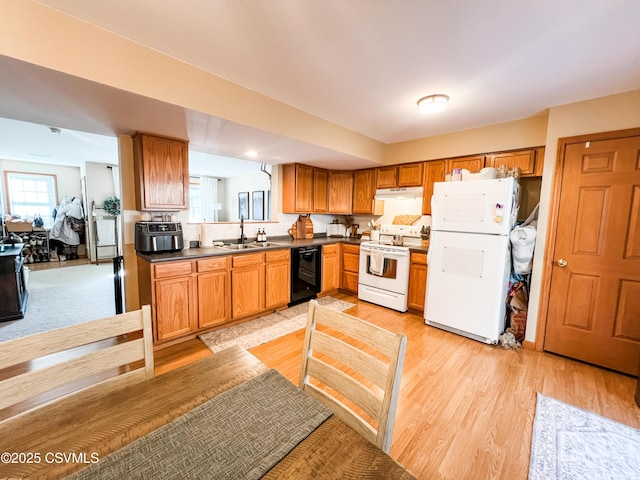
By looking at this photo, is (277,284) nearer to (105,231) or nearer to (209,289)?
(209,289)

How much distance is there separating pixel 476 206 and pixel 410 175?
1287 millimetres

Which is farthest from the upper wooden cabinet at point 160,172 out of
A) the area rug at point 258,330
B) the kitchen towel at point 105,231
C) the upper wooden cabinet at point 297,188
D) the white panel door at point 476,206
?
the kitchen towel at point 105,231

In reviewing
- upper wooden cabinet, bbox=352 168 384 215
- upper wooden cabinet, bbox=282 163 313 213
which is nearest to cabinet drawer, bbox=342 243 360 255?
upper wooden cabinet, bbox=352 168 384 215

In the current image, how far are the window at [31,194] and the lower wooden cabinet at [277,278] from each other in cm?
735

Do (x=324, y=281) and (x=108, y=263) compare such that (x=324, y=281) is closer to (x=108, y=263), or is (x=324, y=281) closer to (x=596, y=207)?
(x=596, y=207)

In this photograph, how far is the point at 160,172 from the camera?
106 inches

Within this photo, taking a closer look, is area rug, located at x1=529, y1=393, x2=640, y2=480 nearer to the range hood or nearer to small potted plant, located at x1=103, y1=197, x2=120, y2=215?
the range hood

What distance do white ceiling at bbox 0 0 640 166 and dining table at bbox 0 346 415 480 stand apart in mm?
1834

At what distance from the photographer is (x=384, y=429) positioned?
87 centimetres

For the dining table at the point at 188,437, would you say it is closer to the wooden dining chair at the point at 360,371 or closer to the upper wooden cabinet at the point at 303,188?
the wooden dining chair at the point at 360,371

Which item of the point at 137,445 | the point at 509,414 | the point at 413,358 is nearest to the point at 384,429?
the point at 137,445

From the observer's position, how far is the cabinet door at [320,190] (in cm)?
439

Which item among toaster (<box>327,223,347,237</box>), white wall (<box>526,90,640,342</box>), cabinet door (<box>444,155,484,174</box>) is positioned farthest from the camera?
toaster (<box>327,223,347,237</box>)

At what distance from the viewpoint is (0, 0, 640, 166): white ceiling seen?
1.44m
